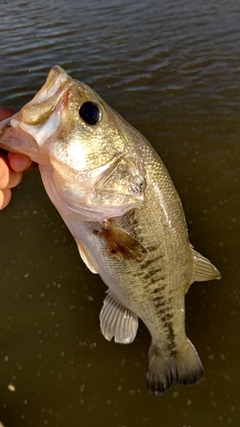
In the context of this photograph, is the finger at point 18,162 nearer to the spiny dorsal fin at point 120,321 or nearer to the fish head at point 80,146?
the fish head at point 80,146

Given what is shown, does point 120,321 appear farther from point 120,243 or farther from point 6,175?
point 6,175

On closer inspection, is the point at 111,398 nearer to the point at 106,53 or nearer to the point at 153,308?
the point at 153,308

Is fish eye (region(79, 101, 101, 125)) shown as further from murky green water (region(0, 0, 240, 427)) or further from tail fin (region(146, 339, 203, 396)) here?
murky green water (region(0, 0, 240, 427))

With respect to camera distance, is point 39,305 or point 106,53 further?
point 106,53

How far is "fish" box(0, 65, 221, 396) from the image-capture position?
163 cm

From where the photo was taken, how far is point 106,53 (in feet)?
23.3

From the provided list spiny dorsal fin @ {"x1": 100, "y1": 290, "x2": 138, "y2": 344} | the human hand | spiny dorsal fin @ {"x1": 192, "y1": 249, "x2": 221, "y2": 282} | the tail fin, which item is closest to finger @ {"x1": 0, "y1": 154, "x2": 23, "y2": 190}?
the human hand

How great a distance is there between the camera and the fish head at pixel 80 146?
62.8 inches

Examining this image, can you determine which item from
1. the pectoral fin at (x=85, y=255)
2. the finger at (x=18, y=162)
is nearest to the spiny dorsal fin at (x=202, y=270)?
the pectoral fin at (x=85, y=255)

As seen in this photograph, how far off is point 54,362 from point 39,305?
56 cm

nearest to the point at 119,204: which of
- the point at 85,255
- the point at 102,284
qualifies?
the point at 85,255

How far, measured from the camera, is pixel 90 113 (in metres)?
1.71

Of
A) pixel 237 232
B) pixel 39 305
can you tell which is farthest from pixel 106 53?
pixel 39 305

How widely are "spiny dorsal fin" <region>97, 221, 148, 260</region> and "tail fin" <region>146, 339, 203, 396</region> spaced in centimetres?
78
